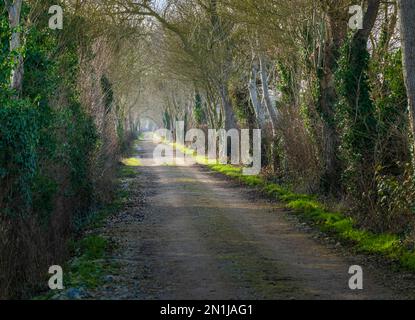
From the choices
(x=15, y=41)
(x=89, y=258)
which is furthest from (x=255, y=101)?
(x=89, y=258)

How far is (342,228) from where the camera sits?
15.8 m

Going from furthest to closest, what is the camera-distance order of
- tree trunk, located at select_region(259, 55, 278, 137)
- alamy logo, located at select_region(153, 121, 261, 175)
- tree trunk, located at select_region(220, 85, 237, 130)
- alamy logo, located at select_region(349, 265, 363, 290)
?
tree trunk, located at select_region(220, 85, 237, 130)
alamy logo, located at select_region(153, 121, 261, 175)
tree trunk, located at select_region(259, 55, 278, 137)
alamy logo, located at select_region(349, 265, 363, 290)

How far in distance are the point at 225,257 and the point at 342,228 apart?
4046 mm

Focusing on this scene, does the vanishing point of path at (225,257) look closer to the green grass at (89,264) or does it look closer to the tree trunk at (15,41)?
the green grass at (89,264)

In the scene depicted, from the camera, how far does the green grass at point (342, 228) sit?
12.8m

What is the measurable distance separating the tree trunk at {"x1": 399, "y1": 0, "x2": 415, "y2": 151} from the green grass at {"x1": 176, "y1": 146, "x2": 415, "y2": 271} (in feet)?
9.40

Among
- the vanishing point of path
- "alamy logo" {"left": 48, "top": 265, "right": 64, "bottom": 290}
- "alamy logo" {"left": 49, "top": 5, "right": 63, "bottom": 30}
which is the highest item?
"alamy logo" {"left": 49, "top": 5, "right": 63, "bottom": 30}

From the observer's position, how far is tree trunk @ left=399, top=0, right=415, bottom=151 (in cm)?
1238

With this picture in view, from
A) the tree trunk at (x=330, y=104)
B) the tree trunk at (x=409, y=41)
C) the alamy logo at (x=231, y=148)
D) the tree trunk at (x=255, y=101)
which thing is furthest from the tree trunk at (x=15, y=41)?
the tree trunk at (x=255, y=101)

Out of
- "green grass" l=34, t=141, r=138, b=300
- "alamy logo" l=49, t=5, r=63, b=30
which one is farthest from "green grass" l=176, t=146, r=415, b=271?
"alamy logo" l=49, t=5, r=63, b=30

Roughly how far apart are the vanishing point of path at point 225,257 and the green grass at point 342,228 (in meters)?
0.52

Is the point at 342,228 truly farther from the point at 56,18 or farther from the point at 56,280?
the point at 56,18

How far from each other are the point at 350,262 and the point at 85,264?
5117mm

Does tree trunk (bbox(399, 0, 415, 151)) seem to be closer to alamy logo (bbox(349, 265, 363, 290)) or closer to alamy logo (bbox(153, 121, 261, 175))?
alamy logo (bbox(349, 265, 363, 290))
